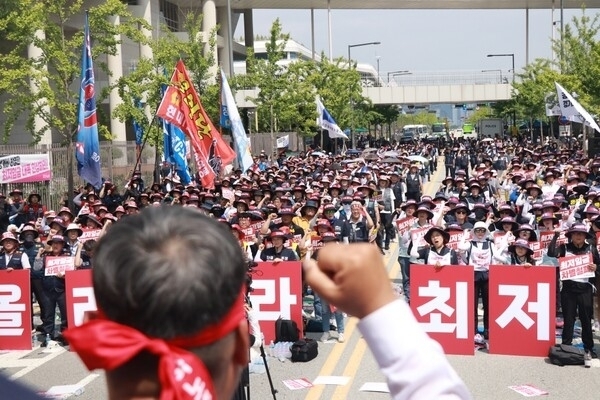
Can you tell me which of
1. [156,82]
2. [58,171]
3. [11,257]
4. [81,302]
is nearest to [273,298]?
[81,302]

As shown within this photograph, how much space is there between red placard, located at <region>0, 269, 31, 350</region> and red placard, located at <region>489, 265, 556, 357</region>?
20.2 feet

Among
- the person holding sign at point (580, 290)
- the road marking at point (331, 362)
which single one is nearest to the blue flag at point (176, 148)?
the road marking at point (331, 362)

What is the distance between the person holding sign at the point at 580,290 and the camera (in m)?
10.1

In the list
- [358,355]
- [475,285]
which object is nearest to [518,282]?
[475,285]

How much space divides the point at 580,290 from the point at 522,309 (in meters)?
0.72

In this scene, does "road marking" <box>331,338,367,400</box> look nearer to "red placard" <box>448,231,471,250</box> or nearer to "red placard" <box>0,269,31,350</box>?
"red placard" <box>448,231,471,250</box>

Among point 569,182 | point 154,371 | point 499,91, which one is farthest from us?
point 499,91

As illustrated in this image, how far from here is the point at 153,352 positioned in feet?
4.52

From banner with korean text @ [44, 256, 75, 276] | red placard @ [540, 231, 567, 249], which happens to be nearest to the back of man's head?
red placard @ [540, 231, 567, 249]

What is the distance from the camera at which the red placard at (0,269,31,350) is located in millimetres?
11414

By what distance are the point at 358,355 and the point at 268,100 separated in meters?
33.3

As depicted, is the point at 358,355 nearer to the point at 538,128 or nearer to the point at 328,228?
the point at 328,228

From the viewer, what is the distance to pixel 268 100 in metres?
43.1

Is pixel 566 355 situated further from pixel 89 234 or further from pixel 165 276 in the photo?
pixel 165 276
